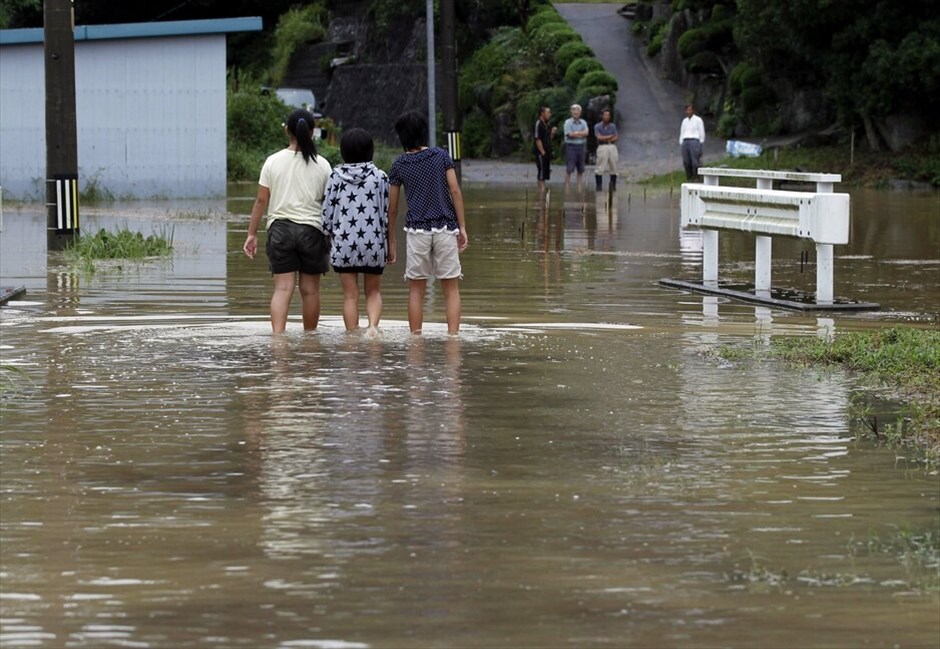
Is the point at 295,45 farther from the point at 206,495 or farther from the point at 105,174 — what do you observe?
the point at 206,495

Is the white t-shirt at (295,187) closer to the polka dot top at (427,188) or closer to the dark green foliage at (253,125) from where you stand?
the polka dot top at (427,188)

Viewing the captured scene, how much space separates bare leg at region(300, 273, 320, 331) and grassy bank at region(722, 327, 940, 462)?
3.07 m

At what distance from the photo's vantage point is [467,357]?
37.9ft

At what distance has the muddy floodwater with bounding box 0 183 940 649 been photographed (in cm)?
566

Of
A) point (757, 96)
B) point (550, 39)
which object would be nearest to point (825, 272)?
point (757, 96)

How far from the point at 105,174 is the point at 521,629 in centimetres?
2989

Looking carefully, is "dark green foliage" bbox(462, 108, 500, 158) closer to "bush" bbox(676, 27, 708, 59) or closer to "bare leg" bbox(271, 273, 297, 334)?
"bush" bbox(676, 27, 708, 59)

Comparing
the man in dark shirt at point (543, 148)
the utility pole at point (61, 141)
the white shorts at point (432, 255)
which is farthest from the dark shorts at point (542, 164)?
the white shorts at point (432, 255)

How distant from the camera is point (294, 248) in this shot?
510 inches

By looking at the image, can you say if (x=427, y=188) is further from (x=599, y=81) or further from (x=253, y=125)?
(x=599, y=81)

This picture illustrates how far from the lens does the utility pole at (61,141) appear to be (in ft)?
67.9

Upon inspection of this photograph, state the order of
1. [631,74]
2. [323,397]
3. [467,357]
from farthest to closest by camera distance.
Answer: [631,74] < [467,357] < [323,397]

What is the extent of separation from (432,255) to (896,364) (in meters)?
3.67

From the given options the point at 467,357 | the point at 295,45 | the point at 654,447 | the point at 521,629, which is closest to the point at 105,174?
the point at 467,357
